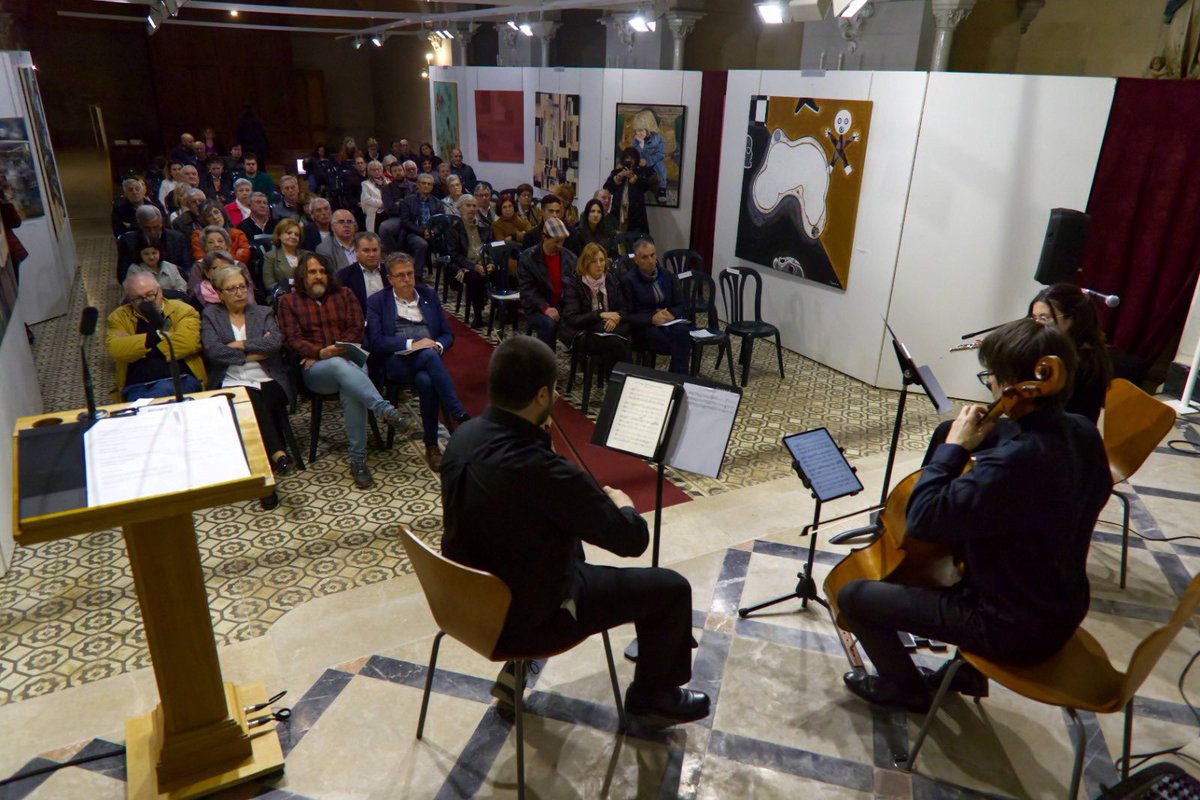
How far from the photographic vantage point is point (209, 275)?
472 centimetres

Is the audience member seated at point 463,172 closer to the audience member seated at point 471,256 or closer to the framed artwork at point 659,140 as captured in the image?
the framed artwork at point 659,140

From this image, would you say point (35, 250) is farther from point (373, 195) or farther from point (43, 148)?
point (373, 195)

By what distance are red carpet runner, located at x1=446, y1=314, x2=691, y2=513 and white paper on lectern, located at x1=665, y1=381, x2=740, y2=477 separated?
0.65 meters

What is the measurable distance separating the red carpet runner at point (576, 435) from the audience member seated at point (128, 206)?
3.17 meters

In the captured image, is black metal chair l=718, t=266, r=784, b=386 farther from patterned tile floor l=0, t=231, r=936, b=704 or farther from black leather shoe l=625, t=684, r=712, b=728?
Result: black leather shoe l=625, t=684, r=712, b=728

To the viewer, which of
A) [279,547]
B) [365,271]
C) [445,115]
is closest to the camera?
[279,547]

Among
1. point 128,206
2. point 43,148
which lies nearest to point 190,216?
point 128,206

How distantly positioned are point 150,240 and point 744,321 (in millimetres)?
4493

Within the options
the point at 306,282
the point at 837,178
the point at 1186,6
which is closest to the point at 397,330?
the point at 306,282

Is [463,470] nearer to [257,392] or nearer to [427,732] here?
[427,732]

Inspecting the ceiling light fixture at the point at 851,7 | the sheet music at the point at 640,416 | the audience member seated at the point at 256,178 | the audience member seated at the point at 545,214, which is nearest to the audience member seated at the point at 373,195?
the audience member seated at the point at 256,178

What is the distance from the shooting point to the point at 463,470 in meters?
2.19

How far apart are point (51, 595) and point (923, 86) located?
593 cm

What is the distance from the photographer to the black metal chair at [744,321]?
602 centimetres
